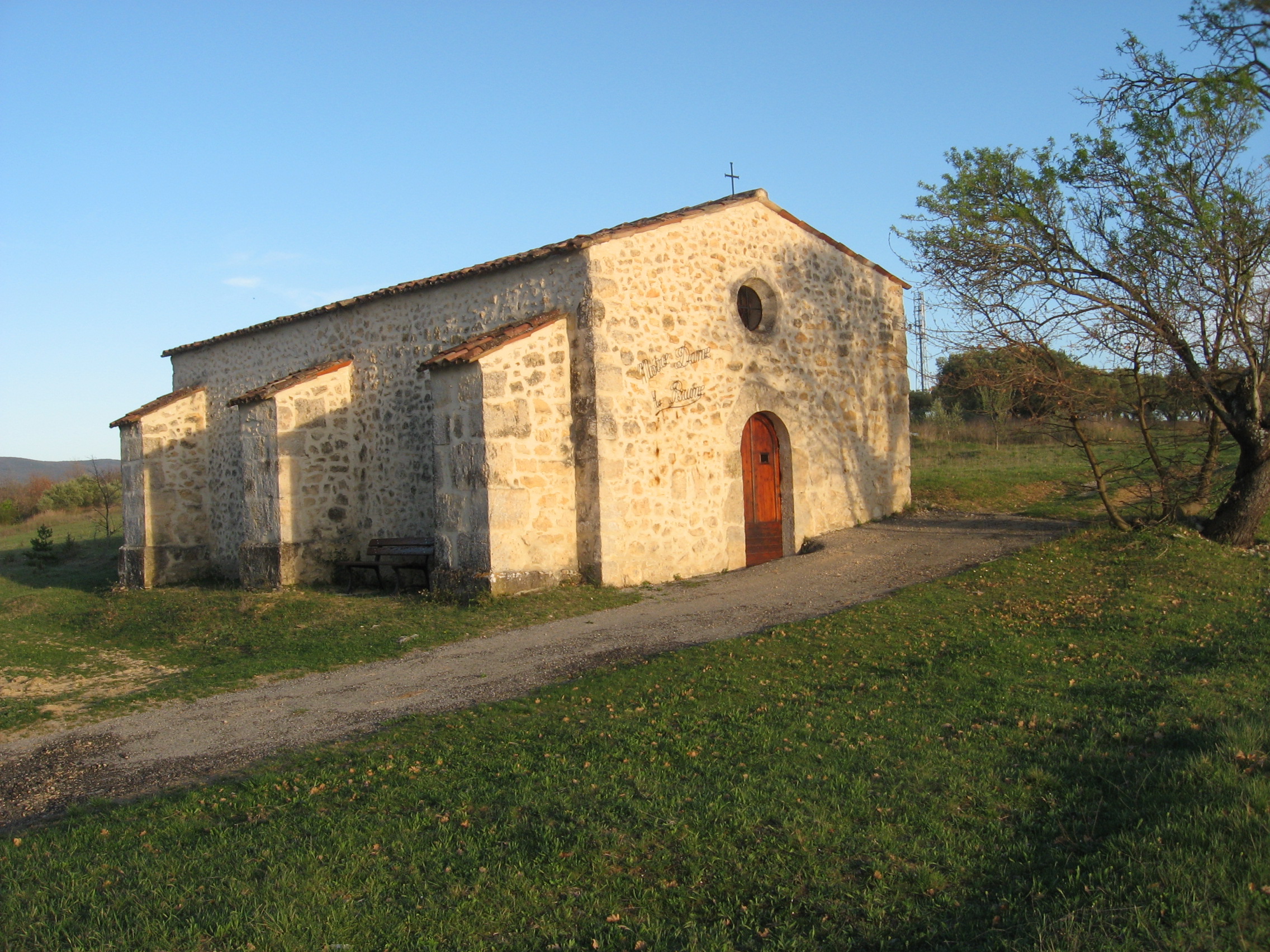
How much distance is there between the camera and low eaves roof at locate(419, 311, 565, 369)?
10.5 meters

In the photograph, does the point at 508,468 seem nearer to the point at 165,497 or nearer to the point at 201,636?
the point at 201,636

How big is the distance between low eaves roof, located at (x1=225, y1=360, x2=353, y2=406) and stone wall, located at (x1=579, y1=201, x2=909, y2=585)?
493cm

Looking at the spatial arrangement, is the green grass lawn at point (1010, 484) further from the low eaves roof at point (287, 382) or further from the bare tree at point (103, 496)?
the bare tree at point (103, 496)

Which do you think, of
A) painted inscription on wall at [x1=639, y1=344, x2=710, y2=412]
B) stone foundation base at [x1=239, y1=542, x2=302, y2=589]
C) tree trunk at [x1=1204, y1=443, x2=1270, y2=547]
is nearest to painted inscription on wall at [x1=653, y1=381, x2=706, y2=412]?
painted inscription on wall at [x1=639, y1=344, x2=710, y2=412]

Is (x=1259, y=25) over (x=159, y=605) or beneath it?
over

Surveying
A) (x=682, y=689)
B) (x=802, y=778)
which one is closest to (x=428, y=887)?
(x=802, y=778)

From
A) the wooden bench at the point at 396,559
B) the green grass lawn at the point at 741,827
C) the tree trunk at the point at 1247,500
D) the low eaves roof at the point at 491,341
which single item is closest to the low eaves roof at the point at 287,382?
the wooden bench at the point at 396,559

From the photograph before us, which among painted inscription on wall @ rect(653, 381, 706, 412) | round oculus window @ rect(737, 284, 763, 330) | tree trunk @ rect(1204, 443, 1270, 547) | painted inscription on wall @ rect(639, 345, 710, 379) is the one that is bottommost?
tree trunk @ rect(1204, 443, 1270, 547)

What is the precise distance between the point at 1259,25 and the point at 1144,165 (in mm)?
3176

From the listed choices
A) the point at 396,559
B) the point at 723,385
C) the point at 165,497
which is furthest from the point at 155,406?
the point at 723,385

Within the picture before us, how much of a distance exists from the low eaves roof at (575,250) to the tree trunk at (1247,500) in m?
6.33

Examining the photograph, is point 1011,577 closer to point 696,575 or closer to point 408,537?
point 696,575

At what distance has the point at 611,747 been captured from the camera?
16.8 ft

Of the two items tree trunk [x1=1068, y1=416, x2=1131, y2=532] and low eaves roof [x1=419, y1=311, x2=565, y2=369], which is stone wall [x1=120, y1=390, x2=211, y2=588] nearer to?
low eaves roof [x1=419, y1=311, x2=565, y2=369]
